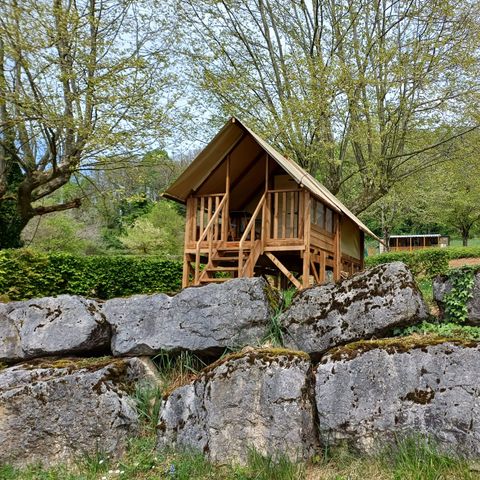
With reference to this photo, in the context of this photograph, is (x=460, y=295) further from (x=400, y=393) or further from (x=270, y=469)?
(x=270, y=469)

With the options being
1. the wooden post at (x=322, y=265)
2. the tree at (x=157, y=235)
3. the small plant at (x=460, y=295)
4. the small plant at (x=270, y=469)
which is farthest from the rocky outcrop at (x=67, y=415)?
the tree at (x=157, y=235)

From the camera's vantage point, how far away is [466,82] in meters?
13.5

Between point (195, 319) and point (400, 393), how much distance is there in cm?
283

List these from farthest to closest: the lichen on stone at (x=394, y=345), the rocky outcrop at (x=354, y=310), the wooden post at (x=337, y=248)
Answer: the wooden post at (x=337, y=248), the rocky outcrop at (x=354, y=310), the lichen on stone at (x=394, y=345)

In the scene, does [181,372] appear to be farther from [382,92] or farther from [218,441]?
[382,92]

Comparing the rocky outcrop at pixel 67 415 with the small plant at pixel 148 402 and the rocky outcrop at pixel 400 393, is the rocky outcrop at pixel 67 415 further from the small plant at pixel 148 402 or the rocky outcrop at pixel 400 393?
the rocky outcrop at pixel 400 393

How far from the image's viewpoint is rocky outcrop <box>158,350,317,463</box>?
189 inches

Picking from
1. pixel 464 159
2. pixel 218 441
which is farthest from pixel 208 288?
pixel 464 159

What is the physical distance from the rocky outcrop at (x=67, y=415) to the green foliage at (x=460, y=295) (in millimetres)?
4160

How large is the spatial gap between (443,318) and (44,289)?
8786mm

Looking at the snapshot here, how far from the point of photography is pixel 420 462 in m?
4.18

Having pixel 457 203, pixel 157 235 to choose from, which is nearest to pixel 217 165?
pixel 157 235

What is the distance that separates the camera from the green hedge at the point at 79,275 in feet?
33.7

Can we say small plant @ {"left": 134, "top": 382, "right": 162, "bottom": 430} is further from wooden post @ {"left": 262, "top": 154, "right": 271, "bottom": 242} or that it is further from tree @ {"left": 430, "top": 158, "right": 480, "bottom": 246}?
tree @ {"left": 430, "top": 158, "right": 480, "bottom": 246}
